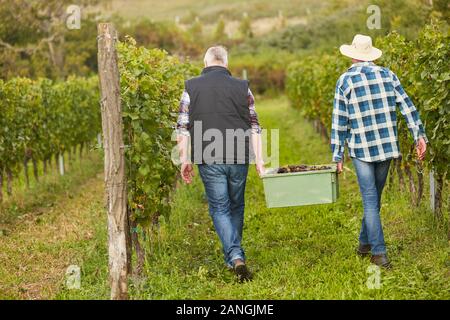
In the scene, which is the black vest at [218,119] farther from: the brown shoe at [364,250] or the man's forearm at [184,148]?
the brown shoe at [364,250]

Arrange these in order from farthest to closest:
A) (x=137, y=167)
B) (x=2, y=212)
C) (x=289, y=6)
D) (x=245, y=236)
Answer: (x=289, y=6), (x=2, y=212), (x=245, y=236), (x=137, y=167)

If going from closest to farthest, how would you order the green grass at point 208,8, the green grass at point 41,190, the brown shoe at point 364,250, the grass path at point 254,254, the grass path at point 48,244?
the grass path at point 254,254 < the grass path at point 48,244 < the brown shoe at point 364,250 < the green grass at point 41,190 < the green grass at point 208,8

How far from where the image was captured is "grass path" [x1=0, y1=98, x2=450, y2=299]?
5.72 m

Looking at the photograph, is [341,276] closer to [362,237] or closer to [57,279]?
[362,237]

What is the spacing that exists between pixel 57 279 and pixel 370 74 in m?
3.13

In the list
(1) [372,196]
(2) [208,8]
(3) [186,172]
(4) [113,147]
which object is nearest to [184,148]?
(3) [186,172]

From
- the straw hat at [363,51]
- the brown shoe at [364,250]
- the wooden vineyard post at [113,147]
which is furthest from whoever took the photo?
the brown shoe at [364,250]

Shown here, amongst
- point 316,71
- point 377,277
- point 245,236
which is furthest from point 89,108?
point 377,277

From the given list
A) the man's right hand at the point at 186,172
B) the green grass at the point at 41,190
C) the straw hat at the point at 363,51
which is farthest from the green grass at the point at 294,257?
the green grass at the point at 41,190

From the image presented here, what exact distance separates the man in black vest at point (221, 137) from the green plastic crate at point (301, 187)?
6.3 inches

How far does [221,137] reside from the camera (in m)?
6.00

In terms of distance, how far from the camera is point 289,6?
67.9 metres

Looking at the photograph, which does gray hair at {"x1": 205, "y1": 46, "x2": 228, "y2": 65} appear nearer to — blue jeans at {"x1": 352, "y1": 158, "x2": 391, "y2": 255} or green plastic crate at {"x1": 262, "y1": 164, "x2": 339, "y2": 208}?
green plastic crate at {"x1": 262, "y1": 164, "x2": 339, "y2": 208}

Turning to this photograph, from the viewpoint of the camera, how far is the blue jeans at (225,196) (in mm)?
6098
